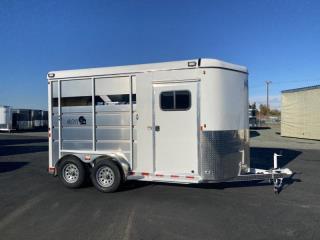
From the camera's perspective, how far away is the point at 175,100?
793 centimetres

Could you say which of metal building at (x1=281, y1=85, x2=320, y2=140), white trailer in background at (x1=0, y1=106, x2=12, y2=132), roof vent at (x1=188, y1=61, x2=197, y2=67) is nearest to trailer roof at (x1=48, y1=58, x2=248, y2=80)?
roof vent at (x1=188, y1=61, x2=197, y2=67)

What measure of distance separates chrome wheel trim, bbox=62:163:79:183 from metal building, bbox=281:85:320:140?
22.7 meters

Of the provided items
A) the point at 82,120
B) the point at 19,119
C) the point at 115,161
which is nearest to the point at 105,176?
the point at 115,161

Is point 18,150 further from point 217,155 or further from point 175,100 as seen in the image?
point 217,155

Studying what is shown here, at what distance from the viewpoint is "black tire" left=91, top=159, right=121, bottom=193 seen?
8.35 metres

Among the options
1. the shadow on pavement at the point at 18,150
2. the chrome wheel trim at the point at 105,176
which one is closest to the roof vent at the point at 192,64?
the chrome wheel trim at the point at 105,176

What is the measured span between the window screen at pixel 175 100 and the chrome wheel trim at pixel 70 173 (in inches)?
109

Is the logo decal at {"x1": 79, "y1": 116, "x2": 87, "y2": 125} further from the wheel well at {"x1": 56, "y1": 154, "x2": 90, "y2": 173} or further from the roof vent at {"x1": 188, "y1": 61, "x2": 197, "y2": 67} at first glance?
the roof vent at {"x1": 188, "y1": 61, "x2": 197, "y2": 67}

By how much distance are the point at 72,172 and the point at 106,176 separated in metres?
1.06

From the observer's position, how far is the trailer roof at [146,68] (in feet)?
25.0

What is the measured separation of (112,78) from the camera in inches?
336

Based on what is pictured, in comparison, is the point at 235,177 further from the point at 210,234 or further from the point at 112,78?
the point at 112,78

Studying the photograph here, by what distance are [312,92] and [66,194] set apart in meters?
24.2

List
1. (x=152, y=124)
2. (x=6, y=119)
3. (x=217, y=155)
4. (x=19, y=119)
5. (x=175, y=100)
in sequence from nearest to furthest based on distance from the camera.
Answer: (x=217, y=155) < (x=175, y=100) < (x=152, y=124) < (x=6, y=119) < (x=19, y=119)
